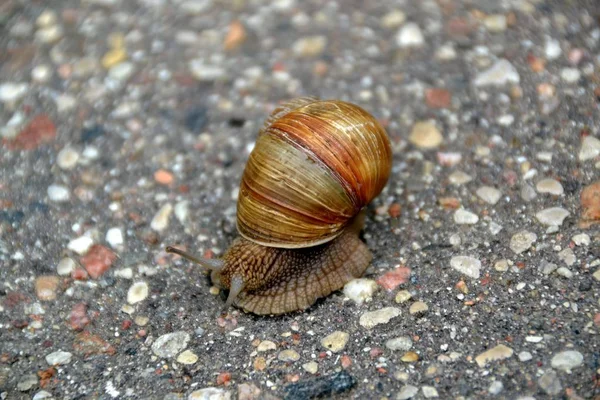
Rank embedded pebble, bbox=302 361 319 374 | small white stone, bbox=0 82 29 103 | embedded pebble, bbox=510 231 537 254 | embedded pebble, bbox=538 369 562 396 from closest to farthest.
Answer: embedded pebble, bbox=538 369 562 396 → embedded pebble, bbox=302 361 319 374 → embedded pebble, bbox=510 231 537 254 → small white stone, bbox=0 82 29 103

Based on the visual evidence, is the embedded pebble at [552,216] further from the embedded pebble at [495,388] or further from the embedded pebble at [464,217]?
the embedded pebble at [495,388]

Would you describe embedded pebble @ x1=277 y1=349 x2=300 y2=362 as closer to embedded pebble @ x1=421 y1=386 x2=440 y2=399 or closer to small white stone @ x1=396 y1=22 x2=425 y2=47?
embedded pebble @ x1=421 y1=386 x2=440 y2=399

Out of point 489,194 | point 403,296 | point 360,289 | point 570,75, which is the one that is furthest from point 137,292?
point 570,75

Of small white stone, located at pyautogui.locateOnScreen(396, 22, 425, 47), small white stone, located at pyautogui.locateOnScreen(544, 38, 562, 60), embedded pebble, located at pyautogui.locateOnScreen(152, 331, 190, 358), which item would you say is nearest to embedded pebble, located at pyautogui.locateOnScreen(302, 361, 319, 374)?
embedded pebble, located at pyautogui.locateOnScreen(152, 331, 190, 358)

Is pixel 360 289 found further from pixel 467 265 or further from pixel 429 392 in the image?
pixel 429 392

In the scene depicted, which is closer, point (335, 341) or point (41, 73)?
point (335, 341)

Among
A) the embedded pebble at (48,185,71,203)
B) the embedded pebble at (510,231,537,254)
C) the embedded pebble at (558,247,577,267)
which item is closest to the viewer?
the embedded pebble at (558,247,577,267)

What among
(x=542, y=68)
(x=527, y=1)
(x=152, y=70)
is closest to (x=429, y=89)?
(x=542, y=68)

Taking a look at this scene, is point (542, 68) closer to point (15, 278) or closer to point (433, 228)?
point (433, 228)
